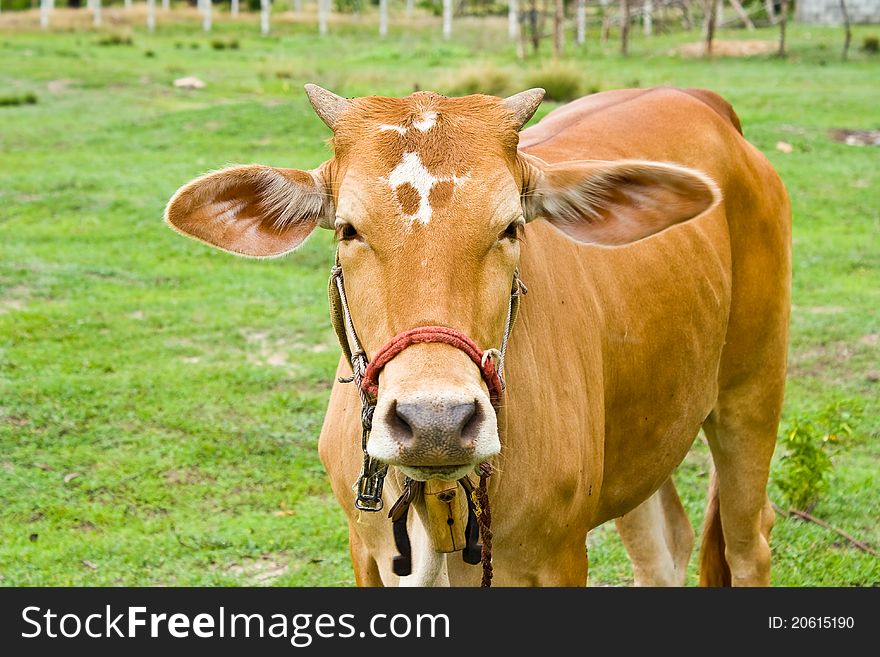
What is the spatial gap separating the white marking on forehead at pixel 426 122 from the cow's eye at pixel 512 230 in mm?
322

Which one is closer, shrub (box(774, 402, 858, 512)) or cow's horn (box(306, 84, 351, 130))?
cow's horn (box(306, 84, 351, 130))

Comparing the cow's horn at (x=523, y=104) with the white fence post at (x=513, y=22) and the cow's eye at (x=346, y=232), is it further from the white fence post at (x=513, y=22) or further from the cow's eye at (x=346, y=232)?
the white fence post at (x=513, y=22)

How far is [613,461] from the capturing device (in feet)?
13.3

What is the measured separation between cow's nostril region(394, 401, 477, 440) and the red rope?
213 millimetres

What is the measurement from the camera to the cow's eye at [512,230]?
2.98m

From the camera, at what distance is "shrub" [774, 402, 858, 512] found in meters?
5.79

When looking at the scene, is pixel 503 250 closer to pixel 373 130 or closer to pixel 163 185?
pixel 373 130

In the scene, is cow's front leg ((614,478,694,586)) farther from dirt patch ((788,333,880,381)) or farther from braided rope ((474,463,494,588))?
dirt patch ((788,333,880,381))

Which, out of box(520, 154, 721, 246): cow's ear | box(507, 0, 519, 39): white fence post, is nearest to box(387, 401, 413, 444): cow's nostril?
box(520, 154, 721, 246): cow's ear

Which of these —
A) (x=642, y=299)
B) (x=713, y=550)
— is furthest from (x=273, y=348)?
(x=642, y=299)

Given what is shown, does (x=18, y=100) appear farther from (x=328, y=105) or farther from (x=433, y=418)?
(x=433, y=418)

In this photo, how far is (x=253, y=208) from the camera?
11.0 ft

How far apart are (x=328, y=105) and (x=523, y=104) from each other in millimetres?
526

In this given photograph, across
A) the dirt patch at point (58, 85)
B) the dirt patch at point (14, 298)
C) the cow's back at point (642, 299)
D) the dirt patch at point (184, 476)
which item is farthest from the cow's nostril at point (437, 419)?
the dirt patch at point (58, 85)
